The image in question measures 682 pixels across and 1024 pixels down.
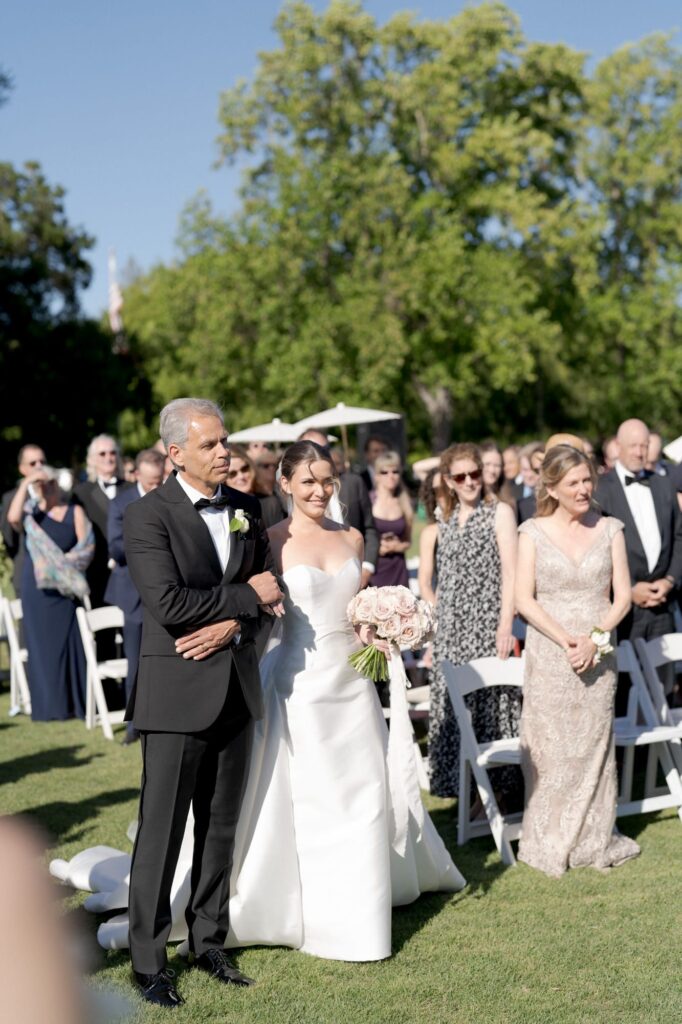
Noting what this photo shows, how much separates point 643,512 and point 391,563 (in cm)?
236

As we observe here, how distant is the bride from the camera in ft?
16.6

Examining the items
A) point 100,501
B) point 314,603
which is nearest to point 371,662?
point 314,603

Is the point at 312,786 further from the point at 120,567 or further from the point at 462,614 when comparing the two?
the point at 120,567

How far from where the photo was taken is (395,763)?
5469mm

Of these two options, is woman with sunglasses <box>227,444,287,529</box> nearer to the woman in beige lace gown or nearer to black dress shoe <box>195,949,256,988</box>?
the woman in beige lace gown

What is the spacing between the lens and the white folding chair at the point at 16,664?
35.8ft

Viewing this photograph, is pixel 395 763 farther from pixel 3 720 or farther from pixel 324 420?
pixel 324 420

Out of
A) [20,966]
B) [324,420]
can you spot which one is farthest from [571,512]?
[324,420]

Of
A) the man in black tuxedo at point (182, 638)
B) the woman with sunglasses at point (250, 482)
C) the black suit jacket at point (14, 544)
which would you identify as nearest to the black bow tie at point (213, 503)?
the man in black tuxedo at point (182, 638)

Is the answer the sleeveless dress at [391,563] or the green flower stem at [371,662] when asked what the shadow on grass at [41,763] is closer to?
the sleeveless dress at [391,563]

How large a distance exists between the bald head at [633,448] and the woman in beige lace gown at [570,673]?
1.79 meters

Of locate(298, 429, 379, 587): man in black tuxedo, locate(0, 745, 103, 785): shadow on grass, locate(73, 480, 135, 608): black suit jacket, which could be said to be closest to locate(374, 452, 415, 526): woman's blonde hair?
locate(298, 429, 379, 587): man in black tuxedo

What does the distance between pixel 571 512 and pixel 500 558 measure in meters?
1.05

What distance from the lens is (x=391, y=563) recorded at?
974 cm
